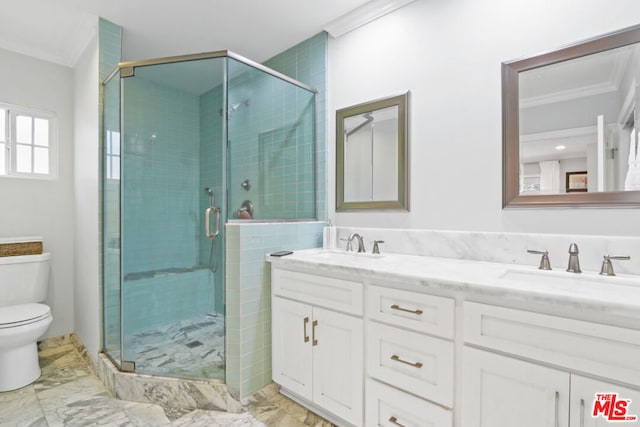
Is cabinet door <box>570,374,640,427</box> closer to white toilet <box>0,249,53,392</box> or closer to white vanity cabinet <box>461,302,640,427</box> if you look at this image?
white vanity cabinet <box>461,302,640,427</box>

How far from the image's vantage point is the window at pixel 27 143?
2541mm

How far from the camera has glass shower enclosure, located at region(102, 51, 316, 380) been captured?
2023mm

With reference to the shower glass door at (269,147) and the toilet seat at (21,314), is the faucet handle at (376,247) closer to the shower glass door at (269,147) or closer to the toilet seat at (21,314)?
the shower glass door at (269,147)

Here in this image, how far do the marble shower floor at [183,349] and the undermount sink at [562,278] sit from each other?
1562 millimetres

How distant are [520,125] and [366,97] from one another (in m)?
0.97

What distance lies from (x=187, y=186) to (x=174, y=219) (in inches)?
11.2

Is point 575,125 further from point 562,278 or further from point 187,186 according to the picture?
point 187,186

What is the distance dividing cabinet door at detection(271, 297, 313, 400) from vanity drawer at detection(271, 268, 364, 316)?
59 millimetres

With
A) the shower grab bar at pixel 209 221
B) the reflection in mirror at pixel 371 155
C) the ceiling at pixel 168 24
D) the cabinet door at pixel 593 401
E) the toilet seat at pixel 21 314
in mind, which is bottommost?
the toilet seat at pixel 21 314

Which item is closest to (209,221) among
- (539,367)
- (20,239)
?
(20,239)

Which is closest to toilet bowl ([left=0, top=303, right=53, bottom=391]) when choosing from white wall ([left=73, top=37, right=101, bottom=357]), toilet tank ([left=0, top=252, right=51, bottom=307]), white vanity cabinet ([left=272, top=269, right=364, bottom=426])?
toilet tank ([left=0, top=252, right=51, bottom=307])

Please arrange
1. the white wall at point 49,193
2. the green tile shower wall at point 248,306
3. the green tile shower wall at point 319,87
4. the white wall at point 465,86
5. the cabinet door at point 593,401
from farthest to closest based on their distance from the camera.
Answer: the white wall at point 49,193, the green tile shower wall at point 319,87, the green tile shower wall at point 248,306, the white wall at point 465,86, the cabinet door at point 593,401

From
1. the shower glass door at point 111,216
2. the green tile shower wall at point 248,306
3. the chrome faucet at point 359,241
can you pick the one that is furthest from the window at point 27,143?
the chrome faucet at point 359,241

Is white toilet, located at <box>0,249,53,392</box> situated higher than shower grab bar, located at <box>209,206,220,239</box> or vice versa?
shower grab bar, located at <box>209,206,220,239</box>
